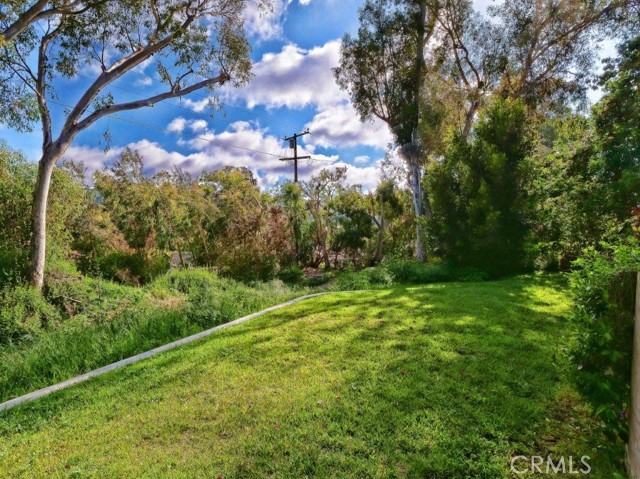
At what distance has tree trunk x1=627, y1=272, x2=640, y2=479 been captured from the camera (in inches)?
66.4

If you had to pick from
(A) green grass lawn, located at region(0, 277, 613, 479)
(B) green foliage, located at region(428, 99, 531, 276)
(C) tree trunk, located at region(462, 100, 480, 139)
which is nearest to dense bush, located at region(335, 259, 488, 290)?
(B) green foliage, located at region(428, 99, 531, 276)

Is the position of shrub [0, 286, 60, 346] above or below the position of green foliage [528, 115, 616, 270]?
below

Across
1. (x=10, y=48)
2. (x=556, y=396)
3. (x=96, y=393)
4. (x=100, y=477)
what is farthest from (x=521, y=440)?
(x=10, y=48)

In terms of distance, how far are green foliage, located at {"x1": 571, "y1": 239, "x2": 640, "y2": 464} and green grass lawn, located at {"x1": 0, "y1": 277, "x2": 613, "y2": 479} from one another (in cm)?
34

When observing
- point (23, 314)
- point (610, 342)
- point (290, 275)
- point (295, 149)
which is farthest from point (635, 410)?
point (295, 149)

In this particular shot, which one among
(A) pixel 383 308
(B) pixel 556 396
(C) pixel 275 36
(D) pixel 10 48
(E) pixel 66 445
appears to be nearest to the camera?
(E) pixel 66 445

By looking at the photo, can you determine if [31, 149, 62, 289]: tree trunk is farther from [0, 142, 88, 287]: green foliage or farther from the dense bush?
the dense bush

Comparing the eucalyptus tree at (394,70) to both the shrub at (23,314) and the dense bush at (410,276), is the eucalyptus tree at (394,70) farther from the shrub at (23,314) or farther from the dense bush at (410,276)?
the shrub at (23,314)

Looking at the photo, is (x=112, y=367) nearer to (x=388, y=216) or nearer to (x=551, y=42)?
(x=388, y=216)

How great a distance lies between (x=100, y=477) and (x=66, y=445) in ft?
2.17

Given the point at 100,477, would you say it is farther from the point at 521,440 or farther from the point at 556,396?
the point at 556,396

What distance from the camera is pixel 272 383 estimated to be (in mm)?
3186

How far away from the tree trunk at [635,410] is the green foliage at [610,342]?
7 cm

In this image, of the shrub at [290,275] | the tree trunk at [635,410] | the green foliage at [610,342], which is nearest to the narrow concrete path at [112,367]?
the green foliage at [610,342]
